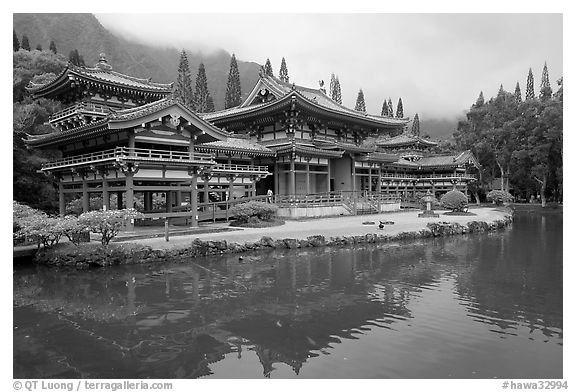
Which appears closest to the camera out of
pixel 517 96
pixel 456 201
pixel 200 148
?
pixel 200 148

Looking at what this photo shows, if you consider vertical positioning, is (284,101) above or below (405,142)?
below

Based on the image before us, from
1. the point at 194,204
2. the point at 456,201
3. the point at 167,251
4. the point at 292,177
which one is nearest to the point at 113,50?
the point at 292,177

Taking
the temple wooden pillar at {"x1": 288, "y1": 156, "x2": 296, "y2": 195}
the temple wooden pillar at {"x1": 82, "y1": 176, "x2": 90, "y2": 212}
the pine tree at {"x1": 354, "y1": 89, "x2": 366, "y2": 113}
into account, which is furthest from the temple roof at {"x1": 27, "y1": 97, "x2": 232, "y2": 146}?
the pine tree at {"x1": 354, "y1": 89, "x2": 366, "y2": 113}

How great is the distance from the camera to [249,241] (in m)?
19.3

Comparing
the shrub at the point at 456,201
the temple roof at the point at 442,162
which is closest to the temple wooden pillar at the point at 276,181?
the shrub at the point at 456,201

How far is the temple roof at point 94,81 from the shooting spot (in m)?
23.8

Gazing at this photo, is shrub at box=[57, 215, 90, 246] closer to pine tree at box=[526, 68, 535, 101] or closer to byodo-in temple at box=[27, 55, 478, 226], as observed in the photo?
byodo-in temple at box=[27, 55, 478, 226]

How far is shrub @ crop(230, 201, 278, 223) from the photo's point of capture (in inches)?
977

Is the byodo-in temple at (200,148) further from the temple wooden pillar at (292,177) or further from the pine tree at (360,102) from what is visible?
the pine tree at (360,102)

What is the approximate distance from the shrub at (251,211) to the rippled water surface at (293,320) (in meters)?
8.34

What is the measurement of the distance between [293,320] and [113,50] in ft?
425

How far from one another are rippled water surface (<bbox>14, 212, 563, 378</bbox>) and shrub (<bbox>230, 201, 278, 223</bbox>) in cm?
834

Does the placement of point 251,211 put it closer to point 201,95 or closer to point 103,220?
point 103,220
